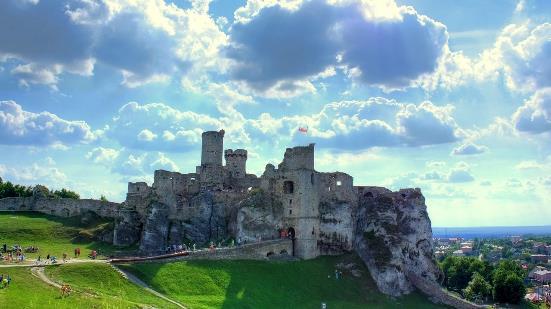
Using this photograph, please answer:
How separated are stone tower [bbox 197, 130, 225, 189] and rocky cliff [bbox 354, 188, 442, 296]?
25051mm

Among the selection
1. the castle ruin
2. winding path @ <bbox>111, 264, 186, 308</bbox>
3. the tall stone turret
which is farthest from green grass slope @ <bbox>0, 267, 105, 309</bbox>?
the tall stone turret

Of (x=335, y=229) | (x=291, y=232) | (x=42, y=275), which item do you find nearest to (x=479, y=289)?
(x=335, y=229)

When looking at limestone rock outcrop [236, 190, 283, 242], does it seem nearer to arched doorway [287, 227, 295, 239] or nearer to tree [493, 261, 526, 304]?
arched doorway [287, 227, 295, 239]

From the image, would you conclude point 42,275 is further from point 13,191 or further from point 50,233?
point 13,191

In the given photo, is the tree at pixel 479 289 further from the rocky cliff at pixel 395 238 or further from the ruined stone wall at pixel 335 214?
the ruined stone wall at pixel 335 214

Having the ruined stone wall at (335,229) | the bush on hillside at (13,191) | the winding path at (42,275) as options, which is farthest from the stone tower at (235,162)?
the winding path at (42,275)

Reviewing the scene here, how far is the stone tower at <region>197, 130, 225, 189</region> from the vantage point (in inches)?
3842

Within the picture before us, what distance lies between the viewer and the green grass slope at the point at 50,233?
77.1 metres

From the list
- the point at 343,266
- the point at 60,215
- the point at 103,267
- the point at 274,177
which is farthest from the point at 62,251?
the point at 343,266

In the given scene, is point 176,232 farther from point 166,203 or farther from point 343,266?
point 343,266

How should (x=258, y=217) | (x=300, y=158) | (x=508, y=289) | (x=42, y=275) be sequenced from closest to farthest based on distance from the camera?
(x=42, y=275) < (x=258, y=217) < (x=300, y=158) < (x=508, y=289)

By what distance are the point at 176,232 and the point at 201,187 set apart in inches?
493

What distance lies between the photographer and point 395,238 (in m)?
92.8

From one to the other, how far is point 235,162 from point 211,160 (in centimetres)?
543
